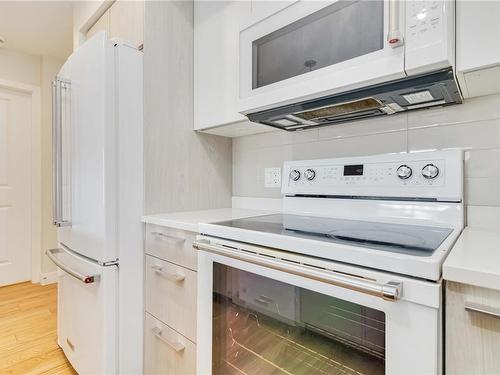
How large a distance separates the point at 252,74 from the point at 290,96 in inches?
9.2

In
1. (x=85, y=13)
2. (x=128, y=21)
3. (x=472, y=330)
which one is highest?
(x=85, y=13)

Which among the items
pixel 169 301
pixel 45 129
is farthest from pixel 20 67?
pixel 169 301

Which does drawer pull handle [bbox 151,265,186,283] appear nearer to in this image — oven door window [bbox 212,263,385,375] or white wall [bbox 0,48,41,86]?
oven door window [bbox 212,263,385,375]

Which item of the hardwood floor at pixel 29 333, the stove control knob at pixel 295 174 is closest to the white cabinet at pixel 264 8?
the stove control knob at pixel 295 174

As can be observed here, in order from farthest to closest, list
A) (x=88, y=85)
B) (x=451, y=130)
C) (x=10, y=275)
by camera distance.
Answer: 1. (x=10, y=275)
2. (x=88, y=85)
3. (x=451, y=130)

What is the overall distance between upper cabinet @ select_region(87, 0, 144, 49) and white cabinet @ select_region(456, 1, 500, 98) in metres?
1.30

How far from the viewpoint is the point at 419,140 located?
1.12 m

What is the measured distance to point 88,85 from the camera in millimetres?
1340

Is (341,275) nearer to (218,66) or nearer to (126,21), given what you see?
(218,66)

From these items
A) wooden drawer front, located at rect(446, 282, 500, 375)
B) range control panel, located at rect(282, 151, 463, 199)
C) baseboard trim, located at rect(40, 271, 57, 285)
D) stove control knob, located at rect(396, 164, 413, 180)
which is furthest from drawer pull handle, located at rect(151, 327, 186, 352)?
baseboard trim, located at rect(40, 271, 57, 285)

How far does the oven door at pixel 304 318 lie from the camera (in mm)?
583

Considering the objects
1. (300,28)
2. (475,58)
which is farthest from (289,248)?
(300,28)

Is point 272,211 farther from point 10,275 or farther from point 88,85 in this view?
point 10,275

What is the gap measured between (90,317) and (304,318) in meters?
1.10
